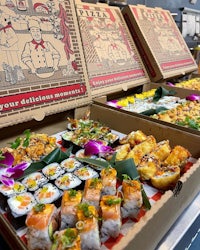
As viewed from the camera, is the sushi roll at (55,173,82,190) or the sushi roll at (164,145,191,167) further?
the sushi roll at (164,145,191,167)

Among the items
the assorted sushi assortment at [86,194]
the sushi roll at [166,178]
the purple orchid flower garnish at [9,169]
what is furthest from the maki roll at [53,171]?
the sushi roll at [166,178]

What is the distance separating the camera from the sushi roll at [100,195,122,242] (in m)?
0.89

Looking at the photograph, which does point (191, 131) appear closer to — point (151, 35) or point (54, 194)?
point (54, 194)

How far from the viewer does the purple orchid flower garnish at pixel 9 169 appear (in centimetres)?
113

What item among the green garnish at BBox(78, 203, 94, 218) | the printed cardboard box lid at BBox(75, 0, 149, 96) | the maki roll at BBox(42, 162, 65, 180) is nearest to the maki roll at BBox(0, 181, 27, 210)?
the maki roll at BBox(42, 162, 65, 180)

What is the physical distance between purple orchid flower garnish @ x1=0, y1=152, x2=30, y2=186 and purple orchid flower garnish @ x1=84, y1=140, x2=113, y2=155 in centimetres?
34

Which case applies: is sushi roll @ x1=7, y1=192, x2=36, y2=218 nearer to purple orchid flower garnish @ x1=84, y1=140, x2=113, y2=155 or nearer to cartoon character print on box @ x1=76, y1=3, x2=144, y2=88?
purple orchid flower garnish @ x1=84, y1=140, x2=113, y2=155

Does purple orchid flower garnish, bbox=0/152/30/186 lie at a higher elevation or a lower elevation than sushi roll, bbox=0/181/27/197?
higher

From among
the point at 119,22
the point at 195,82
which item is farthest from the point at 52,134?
the point at 195,82

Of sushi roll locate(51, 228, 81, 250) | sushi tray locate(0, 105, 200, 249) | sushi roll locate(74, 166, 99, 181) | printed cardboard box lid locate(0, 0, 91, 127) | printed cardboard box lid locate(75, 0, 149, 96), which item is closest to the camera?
sushi roll locate(51, 228, 81, 250)

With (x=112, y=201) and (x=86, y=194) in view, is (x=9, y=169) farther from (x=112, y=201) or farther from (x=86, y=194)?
(x=112, y=201)

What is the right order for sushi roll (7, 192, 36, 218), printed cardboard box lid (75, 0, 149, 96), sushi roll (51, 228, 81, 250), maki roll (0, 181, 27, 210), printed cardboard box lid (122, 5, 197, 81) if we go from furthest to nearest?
printed cardboard box lid (122, 5, 197, 81) < printed cardboard box lid (75, 0, 149, 96) < maki roll (0, 181, 27, 210) < sushi roll (7, 192, 36, 218) < sushi roll (51, 228, 81, 250)

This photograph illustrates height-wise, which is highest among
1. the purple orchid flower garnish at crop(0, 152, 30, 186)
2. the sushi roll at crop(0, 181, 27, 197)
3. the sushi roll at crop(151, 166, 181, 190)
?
the purple orchid flower garnish at crop(0, 152, 30, 186)

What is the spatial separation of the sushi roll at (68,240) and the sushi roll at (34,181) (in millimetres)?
376
